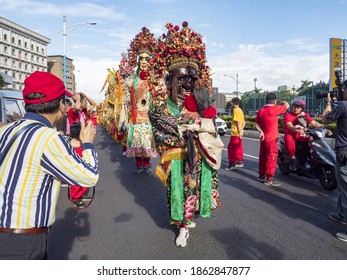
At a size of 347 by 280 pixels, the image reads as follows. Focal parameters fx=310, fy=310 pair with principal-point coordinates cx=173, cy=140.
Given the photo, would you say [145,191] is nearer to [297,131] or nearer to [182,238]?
[182,238]

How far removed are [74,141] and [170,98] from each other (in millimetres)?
1522

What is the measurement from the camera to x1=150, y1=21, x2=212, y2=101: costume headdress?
11.0ft

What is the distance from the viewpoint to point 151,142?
6750 millimetres

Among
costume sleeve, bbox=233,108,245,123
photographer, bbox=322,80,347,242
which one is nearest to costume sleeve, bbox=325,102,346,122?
photographer, bbox=322,80,347,242

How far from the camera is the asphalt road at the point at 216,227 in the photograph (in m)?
3.12

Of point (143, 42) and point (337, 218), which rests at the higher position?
point (143, 42)

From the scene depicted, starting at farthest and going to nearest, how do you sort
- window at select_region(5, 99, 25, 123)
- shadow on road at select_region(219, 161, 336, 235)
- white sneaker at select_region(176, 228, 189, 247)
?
window at select_region(5, 99, 25, 123) < shadow on road at select_region(219, 161, 336, 235) < white sneaker at select_region(176, 228, 189, 247)

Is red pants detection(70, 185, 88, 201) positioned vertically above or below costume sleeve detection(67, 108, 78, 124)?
below

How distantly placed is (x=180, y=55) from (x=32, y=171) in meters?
2.18

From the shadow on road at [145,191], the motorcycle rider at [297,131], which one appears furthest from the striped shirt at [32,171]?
the motorcycle rider at [297,131]

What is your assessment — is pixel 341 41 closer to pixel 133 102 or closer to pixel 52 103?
pixel 133 102

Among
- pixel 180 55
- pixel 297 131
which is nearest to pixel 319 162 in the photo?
pixel 297 131

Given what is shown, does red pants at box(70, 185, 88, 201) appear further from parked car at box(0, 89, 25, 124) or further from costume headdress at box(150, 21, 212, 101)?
parked car at box(0, 89, 25, 124)

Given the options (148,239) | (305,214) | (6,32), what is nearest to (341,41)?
(305,214)
